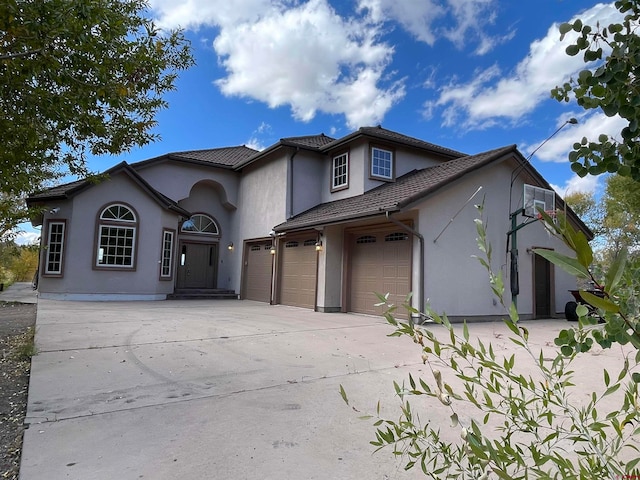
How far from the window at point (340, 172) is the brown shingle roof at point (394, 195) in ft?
2.04

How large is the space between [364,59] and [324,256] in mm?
8112

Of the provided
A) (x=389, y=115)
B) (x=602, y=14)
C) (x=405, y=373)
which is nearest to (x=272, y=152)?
(x=389, y=115)

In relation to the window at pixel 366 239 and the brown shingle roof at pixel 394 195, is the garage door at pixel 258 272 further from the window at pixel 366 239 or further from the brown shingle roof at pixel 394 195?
the window at pixel 366 239

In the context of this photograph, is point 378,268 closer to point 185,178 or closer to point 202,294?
point 202,294

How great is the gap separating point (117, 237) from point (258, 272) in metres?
5.39

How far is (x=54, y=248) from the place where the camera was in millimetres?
13836

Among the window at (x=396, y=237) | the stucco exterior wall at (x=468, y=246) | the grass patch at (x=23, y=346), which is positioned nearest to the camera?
the grass patch at (x=23, y=346)

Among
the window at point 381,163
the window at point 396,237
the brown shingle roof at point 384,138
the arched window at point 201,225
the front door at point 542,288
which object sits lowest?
the front door at point 542,288

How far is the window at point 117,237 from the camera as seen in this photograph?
14188 millimetres

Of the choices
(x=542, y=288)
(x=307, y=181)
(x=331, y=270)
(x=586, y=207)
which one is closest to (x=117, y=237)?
(x=307, y=181)

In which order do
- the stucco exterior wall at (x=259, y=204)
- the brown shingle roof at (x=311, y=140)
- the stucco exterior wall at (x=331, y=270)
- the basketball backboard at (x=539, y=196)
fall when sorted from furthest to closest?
the brown shingle roof at (x=311, y=140), the stucco exterior wall at (x=259, y=204), the stucco exterior wall at (x=331, y=270), the basketball backboard at (x=539, y=196)

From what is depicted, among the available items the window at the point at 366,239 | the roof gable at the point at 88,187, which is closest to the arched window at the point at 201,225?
the roof gable at the point at 88,187

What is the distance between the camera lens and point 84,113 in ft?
14.6

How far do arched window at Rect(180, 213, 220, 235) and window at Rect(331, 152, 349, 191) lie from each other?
6.73 metres
